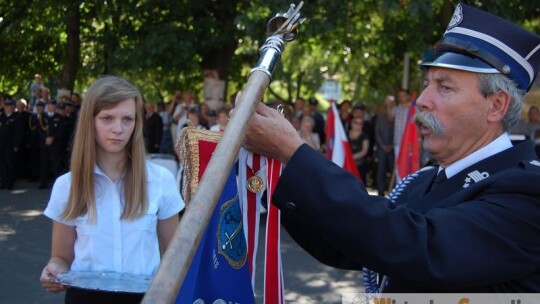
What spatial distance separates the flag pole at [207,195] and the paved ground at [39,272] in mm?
4671

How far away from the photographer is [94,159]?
9.74 feet

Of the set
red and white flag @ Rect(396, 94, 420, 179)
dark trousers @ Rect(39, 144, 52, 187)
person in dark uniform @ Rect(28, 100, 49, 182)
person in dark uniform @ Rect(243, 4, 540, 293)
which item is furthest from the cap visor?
person in dark uniform @ Rect(28, 100, 49, 182)

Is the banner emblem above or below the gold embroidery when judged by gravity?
below

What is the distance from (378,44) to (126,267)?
15.1m

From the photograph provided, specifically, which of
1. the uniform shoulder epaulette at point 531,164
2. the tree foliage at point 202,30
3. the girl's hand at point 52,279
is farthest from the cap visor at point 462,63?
the tree foliage at point 202,30

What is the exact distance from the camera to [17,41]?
20.9m

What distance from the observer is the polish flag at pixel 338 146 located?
11641mm

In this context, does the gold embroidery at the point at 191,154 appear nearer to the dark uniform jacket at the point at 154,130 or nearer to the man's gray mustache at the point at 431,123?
the man's gray mustache at the point at 431,123

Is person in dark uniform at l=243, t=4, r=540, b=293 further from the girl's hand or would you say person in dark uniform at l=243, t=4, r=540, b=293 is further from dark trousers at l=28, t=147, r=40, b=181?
dark trousers at l=28, t=147, r=40, b=181

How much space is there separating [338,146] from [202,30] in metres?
4.28

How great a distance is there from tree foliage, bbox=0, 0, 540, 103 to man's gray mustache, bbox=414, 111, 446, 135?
8.82 m

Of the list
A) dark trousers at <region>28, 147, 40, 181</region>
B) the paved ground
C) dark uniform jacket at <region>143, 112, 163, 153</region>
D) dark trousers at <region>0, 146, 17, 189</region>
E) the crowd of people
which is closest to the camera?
the paved ground

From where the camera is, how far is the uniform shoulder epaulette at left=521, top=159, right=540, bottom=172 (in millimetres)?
1761

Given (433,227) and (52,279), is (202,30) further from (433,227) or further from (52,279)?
(433,227)
